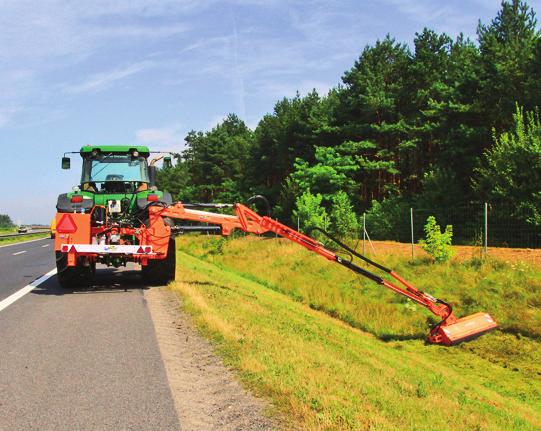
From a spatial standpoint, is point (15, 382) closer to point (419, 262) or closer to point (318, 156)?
point (419, 262)

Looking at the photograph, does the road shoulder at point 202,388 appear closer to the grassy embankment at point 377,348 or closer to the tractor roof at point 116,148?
the grassy embankment at point 377,348

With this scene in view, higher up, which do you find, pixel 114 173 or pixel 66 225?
pixel 114 173

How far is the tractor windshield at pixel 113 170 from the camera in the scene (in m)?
Result: 11.7

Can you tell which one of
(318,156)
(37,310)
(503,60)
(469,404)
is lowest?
(469,404)

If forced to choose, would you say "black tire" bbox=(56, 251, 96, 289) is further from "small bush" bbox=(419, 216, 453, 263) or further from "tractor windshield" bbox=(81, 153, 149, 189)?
"small bush" bbox=(419, 216, 453, 263)

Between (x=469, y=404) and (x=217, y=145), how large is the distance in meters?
69.8

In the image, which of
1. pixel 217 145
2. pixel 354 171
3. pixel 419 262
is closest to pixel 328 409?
pixel 419 262

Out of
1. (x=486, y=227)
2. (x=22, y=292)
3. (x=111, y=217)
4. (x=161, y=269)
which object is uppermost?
(x=111, y=217)

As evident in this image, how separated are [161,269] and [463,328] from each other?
6.66 metres

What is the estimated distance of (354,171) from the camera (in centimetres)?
4159

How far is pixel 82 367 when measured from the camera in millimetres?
5285

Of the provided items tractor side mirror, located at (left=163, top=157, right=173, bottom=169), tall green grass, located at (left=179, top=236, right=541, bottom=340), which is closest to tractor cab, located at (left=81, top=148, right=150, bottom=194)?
tractor side mirror, located at (left=163, top=157, right=173, bottom=169)

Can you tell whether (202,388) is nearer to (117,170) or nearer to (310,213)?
(117,170)

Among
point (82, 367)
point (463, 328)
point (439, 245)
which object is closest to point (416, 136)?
point (439, 245)
